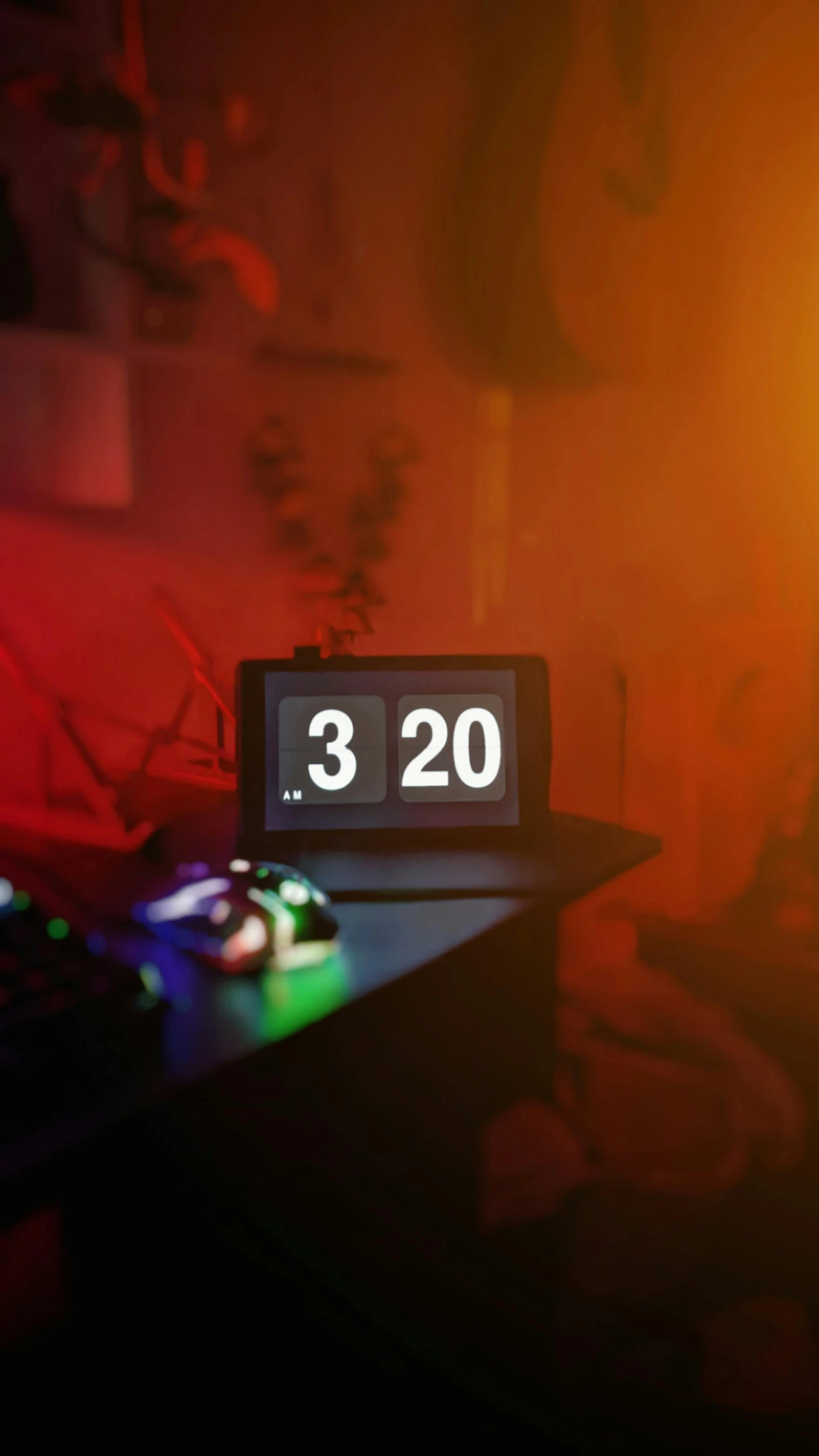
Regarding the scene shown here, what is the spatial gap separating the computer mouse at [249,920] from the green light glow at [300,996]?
13 mm

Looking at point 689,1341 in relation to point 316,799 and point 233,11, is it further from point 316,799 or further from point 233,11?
point 233,11

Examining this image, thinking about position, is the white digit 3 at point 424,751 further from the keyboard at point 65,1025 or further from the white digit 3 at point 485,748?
the keyboard at point 65,1025

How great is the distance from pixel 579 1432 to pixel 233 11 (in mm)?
2250

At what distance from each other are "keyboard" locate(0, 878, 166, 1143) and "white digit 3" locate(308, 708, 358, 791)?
0.47 meters

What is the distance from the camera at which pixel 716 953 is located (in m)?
1.87

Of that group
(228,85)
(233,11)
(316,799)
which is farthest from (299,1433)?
(233,11)

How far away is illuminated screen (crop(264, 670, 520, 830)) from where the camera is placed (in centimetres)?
112

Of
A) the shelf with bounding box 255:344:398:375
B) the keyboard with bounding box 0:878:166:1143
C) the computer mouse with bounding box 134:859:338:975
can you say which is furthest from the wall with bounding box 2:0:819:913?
the keyboard with bounding box 0:878:166:1143

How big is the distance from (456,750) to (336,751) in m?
0.14

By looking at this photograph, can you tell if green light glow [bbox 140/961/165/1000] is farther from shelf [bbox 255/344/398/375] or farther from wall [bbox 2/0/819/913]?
shelf [bbox 255/344/398/375]

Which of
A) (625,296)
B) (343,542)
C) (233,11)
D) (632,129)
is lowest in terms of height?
(343,542)

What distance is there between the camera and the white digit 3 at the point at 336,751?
1.12m

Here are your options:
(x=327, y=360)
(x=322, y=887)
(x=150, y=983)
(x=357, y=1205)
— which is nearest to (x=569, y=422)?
(x=327, y=360)

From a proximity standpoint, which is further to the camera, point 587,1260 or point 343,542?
point 343,542
